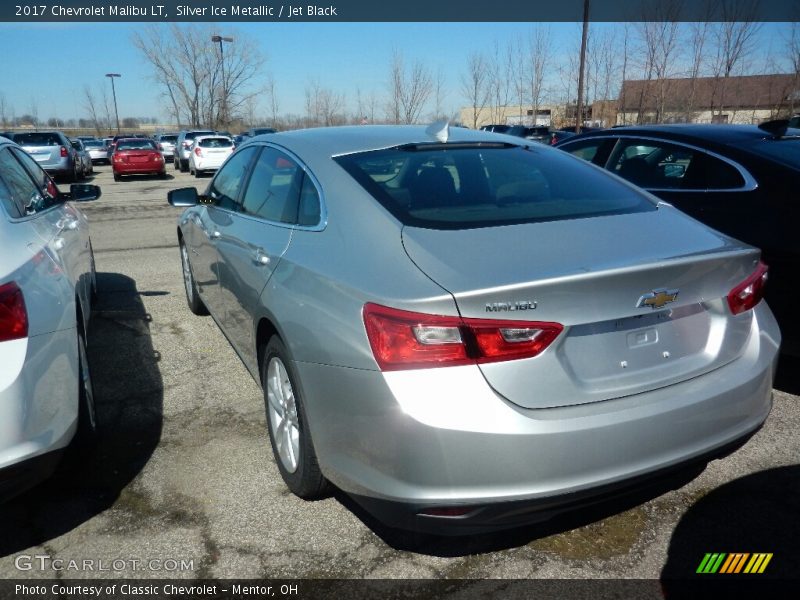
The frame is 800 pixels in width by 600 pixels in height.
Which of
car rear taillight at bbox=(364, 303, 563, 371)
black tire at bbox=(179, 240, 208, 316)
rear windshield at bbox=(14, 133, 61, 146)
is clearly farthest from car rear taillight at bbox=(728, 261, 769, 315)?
rear windshield at bbox=(14, 133, 61, 146)

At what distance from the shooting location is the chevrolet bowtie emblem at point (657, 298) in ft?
7.08

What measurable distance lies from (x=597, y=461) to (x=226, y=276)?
2.48 meters

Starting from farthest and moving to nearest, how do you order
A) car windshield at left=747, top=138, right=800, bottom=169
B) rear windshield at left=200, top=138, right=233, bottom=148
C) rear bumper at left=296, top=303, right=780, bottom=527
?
rear windshield at left=200, top=138, right=233, bottom=148
car windshield at left=747, top=138, right=800, bottom=169
rear bumper at left=296, top=303, right=780, bottom=527

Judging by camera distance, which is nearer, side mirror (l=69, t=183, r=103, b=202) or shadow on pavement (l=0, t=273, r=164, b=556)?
shadow on pavement (l=0, t=273, r=164, b=556)

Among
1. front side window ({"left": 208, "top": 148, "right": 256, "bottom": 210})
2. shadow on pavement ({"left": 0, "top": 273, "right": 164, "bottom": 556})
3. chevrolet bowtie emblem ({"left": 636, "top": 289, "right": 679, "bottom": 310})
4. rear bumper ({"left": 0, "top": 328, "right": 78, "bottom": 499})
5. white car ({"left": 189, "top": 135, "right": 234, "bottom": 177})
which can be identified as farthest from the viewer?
white car ({"left": 189, "top": 135, "right": 234, "bottom": 177})

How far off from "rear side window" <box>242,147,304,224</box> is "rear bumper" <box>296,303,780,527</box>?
1.17 metres

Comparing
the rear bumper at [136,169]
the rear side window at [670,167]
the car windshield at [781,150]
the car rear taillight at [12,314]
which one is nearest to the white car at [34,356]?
the car rear taillight at [12,314]

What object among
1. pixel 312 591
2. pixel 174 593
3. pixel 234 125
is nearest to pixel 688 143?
pixel 312 591

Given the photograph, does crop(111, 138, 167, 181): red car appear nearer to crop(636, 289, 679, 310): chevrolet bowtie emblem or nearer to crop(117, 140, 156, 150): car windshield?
crop(117, 140, 156, 150): car windshield

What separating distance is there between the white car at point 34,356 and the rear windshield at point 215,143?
68.1 ft

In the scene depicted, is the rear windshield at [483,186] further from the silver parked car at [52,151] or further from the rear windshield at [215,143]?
the rear windshield at [215,143]

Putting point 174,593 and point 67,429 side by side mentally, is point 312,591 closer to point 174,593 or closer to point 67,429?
point 174,593

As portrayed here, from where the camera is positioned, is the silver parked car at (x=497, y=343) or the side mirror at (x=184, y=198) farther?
the side mirror at (x=184, y=198)

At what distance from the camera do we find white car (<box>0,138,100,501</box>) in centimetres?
239
